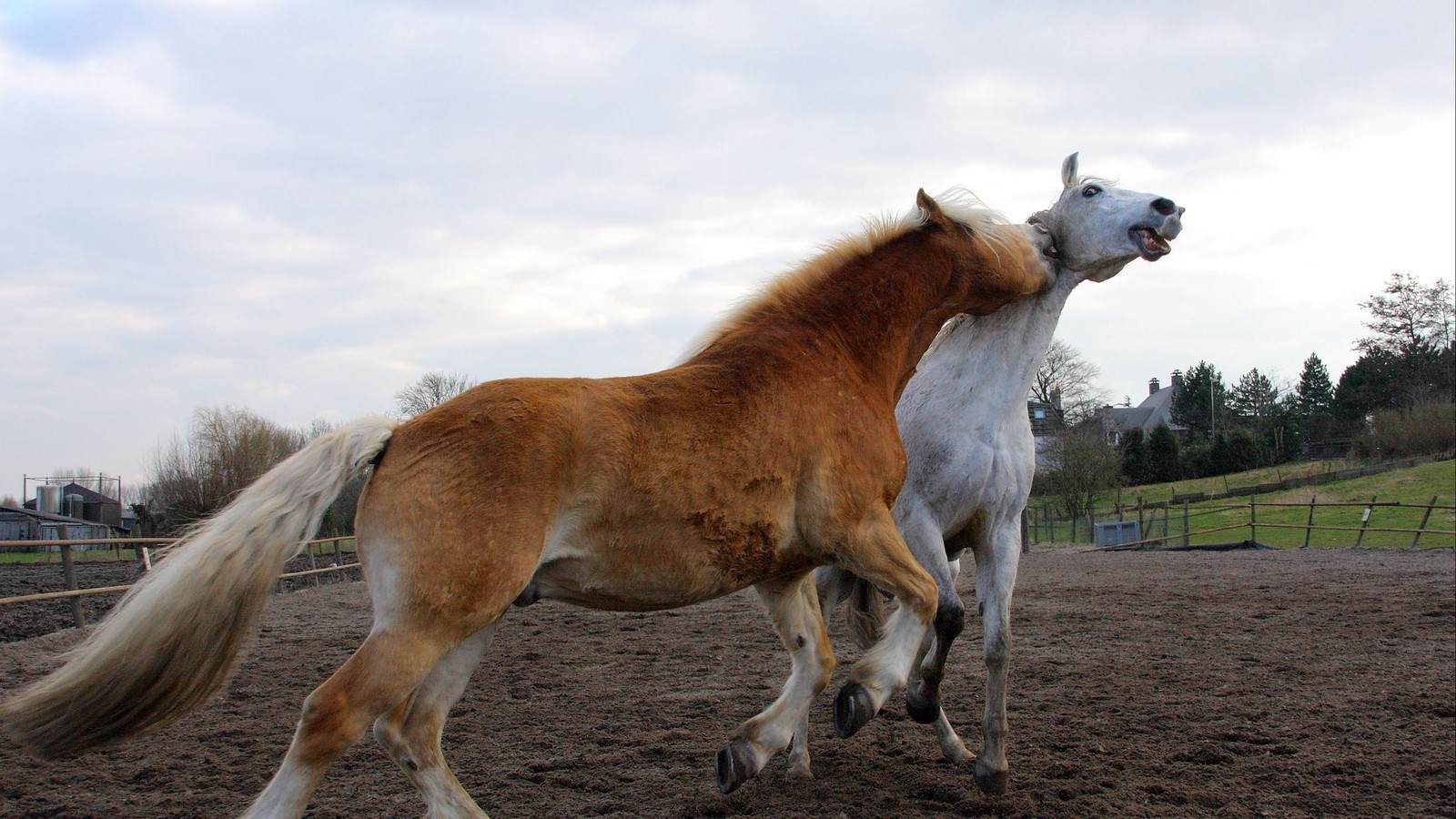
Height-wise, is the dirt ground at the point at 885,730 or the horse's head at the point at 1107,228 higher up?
the horse's head at the point at 1107,228

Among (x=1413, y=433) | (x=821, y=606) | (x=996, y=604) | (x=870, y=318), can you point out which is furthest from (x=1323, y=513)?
(x=870, y=318)

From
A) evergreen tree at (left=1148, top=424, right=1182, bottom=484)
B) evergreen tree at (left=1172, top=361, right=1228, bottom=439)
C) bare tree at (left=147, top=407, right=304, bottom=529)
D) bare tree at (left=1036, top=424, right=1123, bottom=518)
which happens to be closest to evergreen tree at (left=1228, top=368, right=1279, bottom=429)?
evergreen tree at (left=1172, top=361, right=1228, bottom=439)

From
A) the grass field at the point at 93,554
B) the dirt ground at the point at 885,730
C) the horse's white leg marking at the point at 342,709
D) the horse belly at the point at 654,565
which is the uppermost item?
the horse belly at the point at 654,565

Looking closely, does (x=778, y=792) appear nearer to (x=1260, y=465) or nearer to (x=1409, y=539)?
(x=1409, y=539)

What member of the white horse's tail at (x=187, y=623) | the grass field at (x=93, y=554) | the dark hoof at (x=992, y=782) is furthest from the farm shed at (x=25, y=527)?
Answer: the dark hoof at (x=992, y=782)

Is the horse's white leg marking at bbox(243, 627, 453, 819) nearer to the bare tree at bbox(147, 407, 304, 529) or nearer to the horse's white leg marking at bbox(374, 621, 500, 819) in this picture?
the horse's white leg marking at bbox(374, 621, 500, 819)

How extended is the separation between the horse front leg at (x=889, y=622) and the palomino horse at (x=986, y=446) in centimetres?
82

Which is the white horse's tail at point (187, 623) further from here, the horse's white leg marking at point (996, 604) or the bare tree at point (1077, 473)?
the bare tree at point (1077, 473)

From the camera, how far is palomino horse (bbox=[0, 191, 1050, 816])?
280cm

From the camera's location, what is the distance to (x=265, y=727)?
232 inches

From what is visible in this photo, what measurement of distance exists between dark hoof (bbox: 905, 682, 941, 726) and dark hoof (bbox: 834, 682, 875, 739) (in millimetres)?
979

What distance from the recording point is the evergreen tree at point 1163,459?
46781 mm

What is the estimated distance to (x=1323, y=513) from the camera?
94.8 ft

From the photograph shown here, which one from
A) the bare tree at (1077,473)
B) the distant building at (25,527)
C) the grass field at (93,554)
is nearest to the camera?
the grass field at (93,554)
